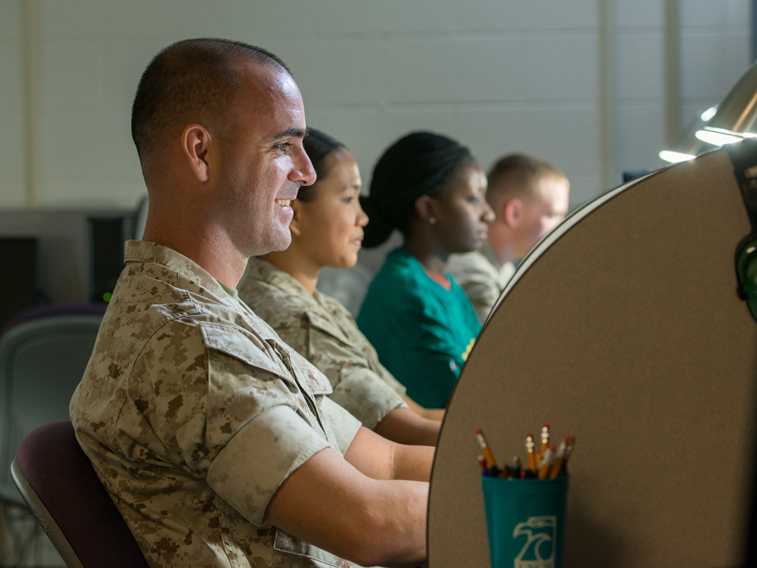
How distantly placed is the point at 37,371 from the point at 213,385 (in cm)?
125

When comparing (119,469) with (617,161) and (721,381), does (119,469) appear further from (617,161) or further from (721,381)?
(617,161)

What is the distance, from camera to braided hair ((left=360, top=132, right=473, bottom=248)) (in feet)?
6.79

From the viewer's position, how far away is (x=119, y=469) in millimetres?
757

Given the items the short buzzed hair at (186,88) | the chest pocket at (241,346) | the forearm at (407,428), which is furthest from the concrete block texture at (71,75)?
the chest pocket at (241,346)

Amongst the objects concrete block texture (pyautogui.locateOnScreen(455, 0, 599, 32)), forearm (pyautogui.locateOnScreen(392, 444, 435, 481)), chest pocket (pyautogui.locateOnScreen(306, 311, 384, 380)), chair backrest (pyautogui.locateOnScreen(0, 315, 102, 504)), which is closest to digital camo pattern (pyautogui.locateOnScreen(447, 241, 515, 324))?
concrete block texture (pyautogui.locateOnScreen(455, 0, 599, 32))

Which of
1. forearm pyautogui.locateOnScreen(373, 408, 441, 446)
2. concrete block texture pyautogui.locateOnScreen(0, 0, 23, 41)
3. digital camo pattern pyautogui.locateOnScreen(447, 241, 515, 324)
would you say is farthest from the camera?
concrete block texture pyautogui.locateOnScreen(0, 0, 23, 41)

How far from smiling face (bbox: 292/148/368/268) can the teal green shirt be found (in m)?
0.30

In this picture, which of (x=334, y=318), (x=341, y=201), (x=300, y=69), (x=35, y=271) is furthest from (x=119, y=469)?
(x=300, y=69)

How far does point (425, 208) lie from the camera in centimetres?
207

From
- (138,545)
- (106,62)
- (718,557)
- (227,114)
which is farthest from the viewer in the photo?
(106,62)

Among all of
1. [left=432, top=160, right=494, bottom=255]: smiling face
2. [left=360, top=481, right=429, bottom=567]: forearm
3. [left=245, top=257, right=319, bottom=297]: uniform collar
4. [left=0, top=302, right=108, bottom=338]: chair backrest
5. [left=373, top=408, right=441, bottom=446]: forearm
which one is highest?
[left=432, top=160, right=494, bottom=255]: smiling face

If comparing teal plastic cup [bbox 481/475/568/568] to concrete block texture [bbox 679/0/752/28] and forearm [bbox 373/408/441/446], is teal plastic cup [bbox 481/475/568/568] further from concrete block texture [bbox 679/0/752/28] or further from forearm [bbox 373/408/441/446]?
concrete block texture [bbox 679/0/752/28]

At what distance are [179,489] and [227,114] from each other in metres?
0.42

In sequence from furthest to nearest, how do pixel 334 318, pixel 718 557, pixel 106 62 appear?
1. pixel 106 62
2. pixel 334 318
3. pixel 718 557
